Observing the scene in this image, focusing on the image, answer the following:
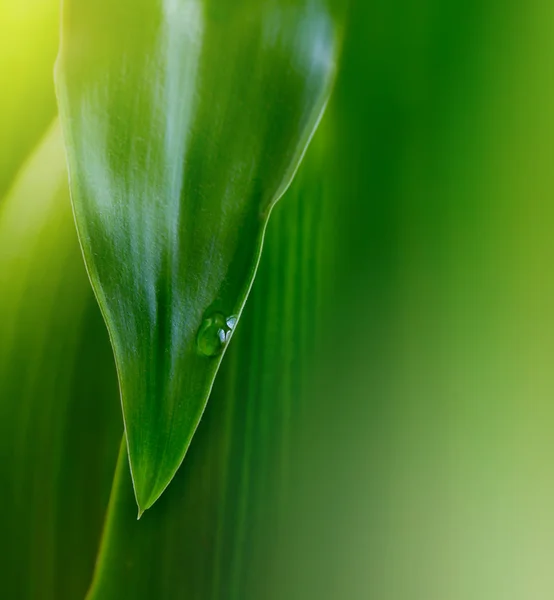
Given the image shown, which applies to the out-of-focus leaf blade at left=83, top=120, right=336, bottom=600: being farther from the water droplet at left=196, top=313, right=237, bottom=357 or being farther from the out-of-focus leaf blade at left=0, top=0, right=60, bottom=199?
the out-of-focus leaf blade at left=0, top=0, right=60, bottom=199

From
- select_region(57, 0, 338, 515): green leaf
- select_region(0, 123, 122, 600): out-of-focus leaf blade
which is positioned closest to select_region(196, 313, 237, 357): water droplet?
select_region(57, 0, 338, 515): green leaf

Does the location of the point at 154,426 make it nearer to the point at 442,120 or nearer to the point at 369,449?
the point at 369,449

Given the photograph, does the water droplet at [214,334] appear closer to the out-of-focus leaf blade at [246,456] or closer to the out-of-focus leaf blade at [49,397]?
the out-of-focus leaf blade at [246,456]

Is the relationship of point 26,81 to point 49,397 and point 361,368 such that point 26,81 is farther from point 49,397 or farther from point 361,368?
point 361,368

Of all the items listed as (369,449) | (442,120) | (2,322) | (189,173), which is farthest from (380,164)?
(2,322)

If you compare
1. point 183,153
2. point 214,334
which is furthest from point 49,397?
point 183,153

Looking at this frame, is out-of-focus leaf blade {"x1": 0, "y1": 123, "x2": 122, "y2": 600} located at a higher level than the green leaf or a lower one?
lower
